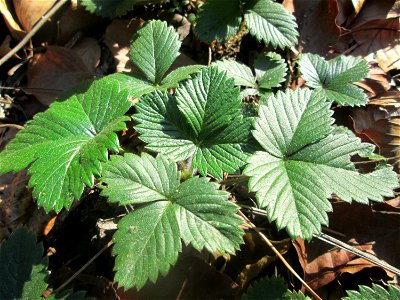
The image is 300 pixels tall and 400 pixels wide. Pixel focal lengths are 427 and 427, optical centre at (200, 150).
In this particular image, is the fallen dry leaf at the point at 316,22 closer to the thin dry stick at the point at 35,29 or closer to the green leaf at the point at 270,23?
the green leaf at the point at 270,23

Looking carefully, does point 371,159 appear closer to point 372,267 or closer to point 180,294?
point 372,267

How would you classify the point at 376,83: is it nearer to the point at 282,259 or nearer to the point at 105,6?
the point at 282,259

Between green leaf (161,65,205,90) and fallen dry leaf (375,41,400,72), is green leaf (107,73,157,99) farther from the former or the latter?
fallen dry leaf (375,41,400,72)

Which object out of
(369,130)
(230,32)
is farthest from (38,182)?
(369,130)

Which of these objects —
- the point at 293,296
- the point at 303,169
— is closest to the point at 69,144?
the point at 303,169

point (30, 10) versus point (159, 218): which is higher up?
point (30, 10)
